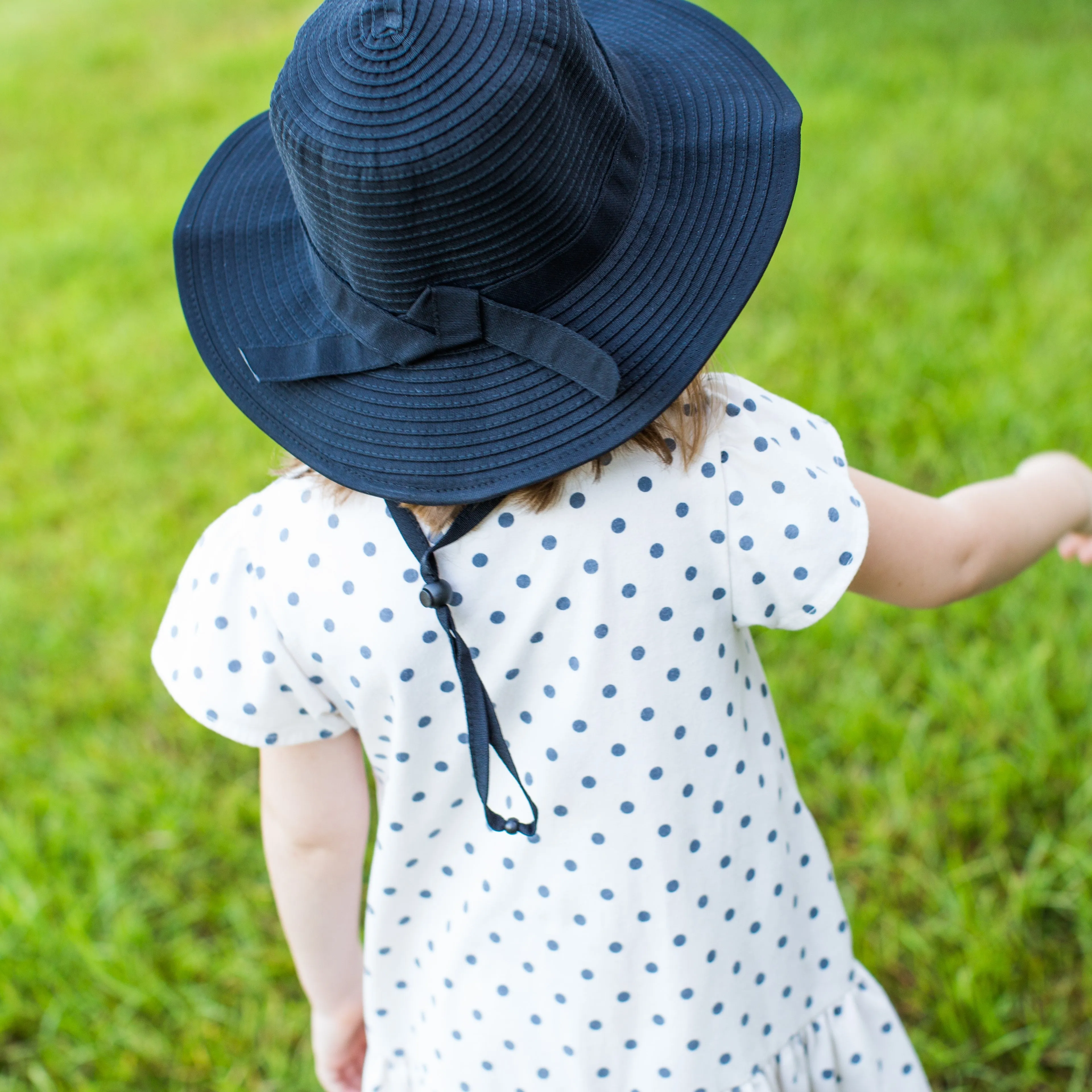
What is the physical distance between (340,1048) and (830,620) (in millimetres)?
1512

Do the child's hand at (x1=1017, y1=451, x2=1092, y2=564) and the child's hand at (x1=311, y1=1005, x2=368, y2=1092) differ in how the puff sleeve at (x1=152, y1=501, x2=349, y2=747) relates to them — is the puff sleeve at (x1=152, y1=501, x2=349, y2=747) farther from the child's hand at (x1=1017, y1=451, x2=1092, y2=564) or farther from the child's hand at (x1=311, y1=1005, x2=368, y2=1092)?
the child's hand at (x1=1017, y1=451, x2=1092, y2=564)

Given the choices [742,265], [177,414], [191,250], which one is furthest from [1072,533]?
[177,414]

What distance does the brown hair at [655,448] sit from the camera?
87cm

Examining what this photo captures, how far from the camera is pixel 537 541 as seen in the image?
0.88m

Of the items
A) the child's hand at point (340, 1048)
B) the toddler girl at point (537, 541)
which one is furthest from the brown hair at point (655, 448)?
the child's hand at point (340, 1048)

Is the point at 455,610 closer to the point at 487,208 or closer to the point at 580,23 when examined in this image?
the point at 487,208

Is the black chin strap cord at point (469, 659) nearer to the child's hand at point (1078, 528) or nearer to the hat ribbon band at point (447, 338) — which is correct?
the hat ribbon band at point (447, 338)

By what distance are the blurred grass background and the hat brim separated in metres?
1.43

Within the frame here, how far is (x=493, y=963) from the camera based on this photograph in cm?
110

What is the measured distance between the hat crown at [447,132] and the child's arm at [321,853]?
0.52 meters

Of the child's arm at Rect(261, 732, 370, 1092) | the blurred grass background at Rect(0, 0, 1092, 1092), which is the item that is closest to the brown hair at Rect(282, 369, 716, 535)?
the child's arm at Rect(261, 732, 370, 1092)

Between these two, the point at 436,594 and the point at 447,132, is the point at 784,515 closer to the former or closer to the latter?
the point at 436,594

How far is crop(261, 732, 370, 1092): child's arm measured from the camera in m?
1.08

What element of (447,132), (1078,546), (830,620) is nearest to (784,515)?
(447,132)
